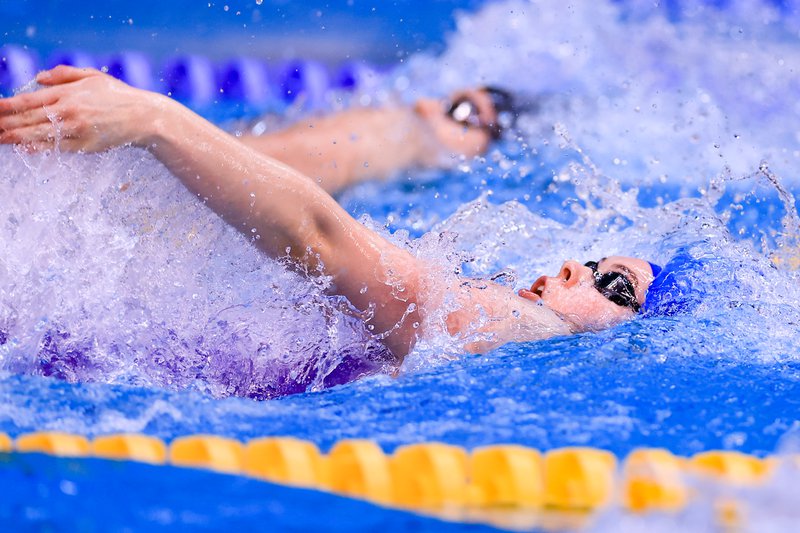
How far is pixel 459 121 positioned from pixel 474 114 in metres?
0.13

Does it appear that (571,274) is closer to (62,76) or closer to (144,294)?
(144,294)

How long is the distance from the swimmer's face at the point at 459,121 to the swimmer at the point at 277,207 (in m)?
2.22

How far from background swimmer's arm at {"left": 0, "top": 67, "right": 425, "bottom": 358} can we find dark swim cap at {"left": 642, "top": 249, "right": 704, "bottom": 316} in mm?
882

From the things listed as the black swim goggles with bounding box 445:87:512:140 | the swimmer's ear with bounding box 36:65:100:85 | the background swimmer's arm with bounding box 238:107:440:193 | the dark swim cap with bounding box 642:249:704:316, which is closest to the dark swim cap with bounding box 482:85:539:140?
the black swim goggles with bounding box 445:87:512:140

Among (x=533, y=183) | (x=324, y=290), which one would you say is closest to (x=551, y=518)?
(x=324, y=290)

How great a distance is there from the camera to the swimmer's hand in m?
1.67

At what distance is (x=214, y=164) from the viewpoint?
1716mm

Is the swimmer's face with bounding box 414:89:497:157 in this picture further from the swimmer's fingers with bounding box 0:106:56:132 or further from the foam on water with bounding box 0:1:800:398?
the swimmer's fingers with bounding box 0:106:56:132

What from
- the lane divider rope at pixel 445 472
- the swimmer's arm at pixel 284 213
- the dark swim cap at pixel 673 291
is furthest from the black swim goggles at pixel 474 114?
the lane divider rope at pixel 445 472

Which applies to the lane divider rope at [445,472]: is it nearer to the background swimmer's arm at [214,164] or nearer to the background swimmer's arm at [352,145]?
the background swimmer's arm at [214,164]

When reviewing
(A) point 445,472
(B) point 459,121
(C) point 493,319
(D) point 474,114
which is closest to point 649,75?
(D) point 474,114

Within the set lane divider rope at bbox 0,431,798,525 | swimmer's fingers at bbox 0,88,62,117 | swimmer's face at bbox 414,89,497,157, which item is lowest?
lane divider rope at bbox 0,431,798,525

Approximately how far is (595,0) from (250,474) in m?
4.94

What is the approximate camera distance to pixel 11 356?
6.02 feet
